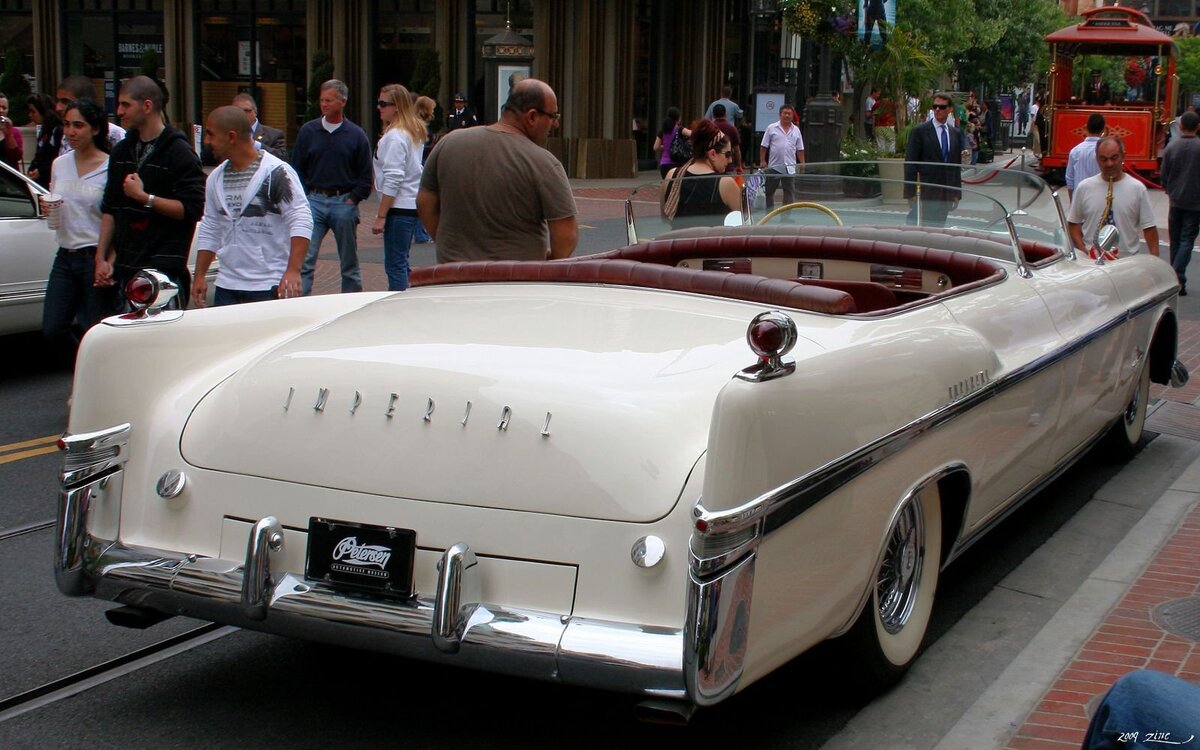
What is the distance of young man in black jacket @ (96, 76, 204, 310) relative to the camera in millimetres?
6625

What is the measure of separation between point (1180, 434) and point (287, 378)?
5581 millimetres

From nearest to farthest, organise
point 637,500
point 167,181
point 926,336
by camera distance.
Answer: point 637,500 < point 926,336 < point 167,181

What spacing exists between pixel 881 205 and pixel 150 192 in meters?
3.49

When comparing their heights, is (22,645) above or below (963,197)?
below

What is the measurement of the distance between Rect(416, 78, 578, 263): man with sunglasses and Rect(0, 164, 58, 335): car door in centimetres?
385

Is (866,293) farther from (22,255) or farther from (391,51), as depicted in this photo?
(391,51)

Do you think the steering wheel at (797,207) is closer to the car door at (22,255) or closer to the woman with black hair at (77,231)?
the woman with black hair at (77,231)

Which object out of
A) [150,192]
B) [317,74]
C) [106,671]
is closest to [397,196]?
[150,192]

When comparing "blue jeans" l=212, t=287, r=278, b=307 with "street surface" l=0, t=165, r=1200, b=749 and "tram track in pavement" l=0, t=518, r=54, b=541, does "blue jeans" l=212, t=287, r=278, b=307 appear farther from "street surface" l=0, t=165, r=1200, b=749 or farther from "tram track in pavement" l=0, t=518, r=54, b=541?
"street surface" l=0, t=165, r=1200, b=749

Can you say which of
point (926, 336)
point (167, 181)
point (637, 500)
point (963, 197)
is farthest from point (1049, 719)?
point (167, 181)

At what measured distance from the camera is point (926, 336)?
3.96 m

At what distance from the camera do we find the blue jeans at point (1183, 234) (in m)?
13.0

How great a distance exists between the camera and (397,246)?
1025cm

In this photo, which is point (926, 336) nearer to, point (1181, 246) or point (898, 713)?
point (898, 713)
